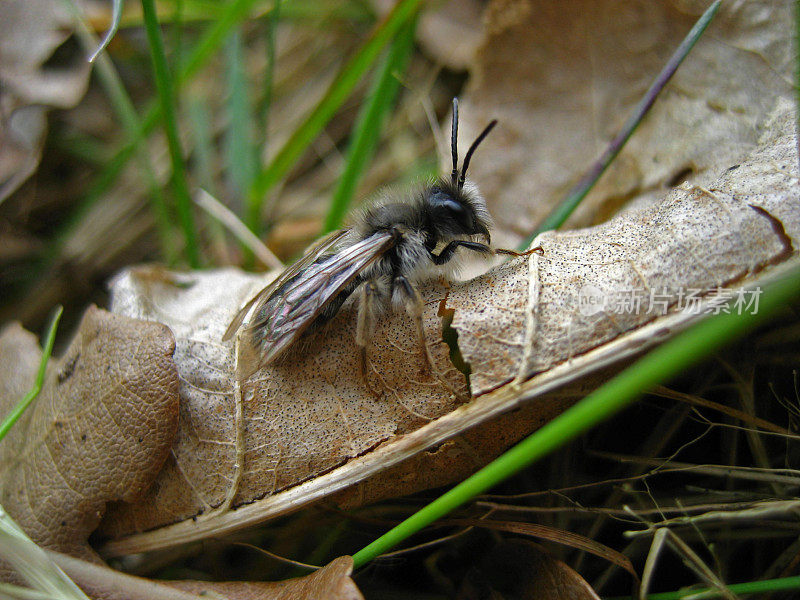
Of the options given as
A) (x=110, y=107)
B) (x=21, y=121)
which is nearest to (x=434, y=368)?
(x=21, y=121)

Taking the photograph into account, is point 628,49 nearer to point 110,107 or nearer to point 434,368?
point 434,368

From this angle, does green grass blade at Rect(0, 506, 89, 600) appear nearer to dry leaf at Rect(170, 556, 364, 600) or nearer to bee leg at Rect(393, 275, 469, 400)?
dry leaf at Rect(170, 556, 364, 600)

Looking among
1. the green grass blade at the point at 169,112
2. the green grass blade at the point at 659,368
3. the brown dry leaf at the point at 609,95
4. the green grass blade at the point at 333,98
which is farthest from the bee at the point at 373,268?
the green grass blade at the point at 169,112

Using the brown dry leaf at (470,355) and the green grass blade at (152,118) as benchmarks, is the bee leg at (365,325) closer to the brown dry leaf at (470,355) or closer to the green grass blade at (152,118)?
the brown dry leaf at (470,355)

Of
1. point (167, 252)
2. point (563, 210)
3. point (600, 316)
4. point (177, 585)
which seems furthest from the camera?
point (167, 252)

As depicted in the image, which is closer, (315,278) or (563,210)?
(315,278)

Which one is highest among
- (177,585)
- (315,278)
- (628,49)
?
(628,49)

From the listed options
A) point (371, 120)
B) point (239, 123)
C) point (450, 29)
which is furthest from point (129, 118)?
point (450, 29)

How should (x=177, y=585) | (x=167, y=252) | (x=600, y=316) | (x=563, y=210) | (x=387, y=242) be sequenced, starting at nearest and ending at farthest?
(x=600, y=316), (x=177, y=585), (x=387, y=242), (x=563, y=210), (x=167, y=252)
